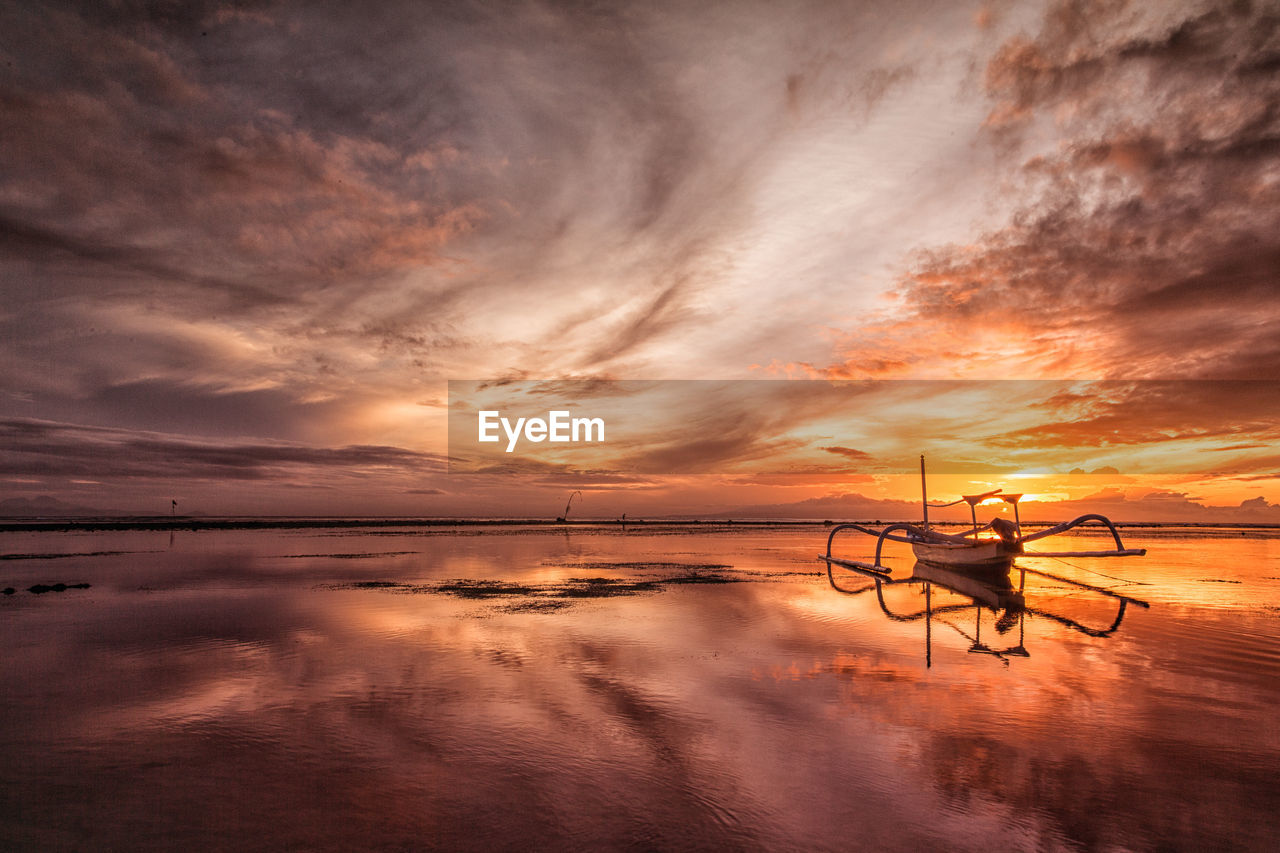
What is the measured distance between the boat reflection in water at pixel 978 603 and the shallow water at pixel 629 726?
26 centimetres

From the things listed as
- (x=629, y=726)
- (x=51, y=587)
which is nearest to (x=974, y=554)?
(x=629, y=726)

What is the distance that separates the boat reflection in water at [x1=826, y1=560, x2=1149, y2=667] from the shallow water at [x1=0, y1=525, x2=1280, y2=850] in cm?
26

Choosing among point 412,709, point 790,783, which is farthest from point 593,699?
point 790,783

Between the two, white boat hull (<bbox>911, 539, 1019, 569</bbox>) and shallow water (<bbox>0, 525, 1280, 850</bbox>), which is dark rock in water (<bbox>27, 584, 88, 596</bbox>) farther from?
white boat hull (<bbox>911, 539, 1019, 569</bbox>)

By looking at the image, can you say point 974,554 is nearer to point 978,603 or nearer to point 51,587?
point 978,603

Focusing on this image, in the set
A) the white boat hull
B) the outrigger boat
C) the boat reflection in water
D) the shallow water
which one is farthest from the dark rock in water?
the white boat hull

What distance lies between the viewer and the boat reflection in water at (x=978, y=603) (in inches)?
721

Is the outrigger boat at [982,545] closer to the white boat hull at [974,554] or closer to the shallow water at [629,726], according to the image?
the white boat hull at [974,554]

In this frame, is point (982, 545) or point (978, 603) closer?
point (978, 603)

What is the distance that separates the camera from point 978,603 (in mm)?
26078

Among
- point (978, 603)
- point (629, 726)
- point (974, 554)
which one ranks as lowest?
point (978, 603)

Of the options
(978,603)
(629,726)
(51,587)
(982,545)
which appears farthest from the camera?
(982,545)

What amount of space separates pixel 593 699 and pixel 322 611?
14399mm

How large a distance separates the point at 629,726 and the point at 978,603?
847 inches
